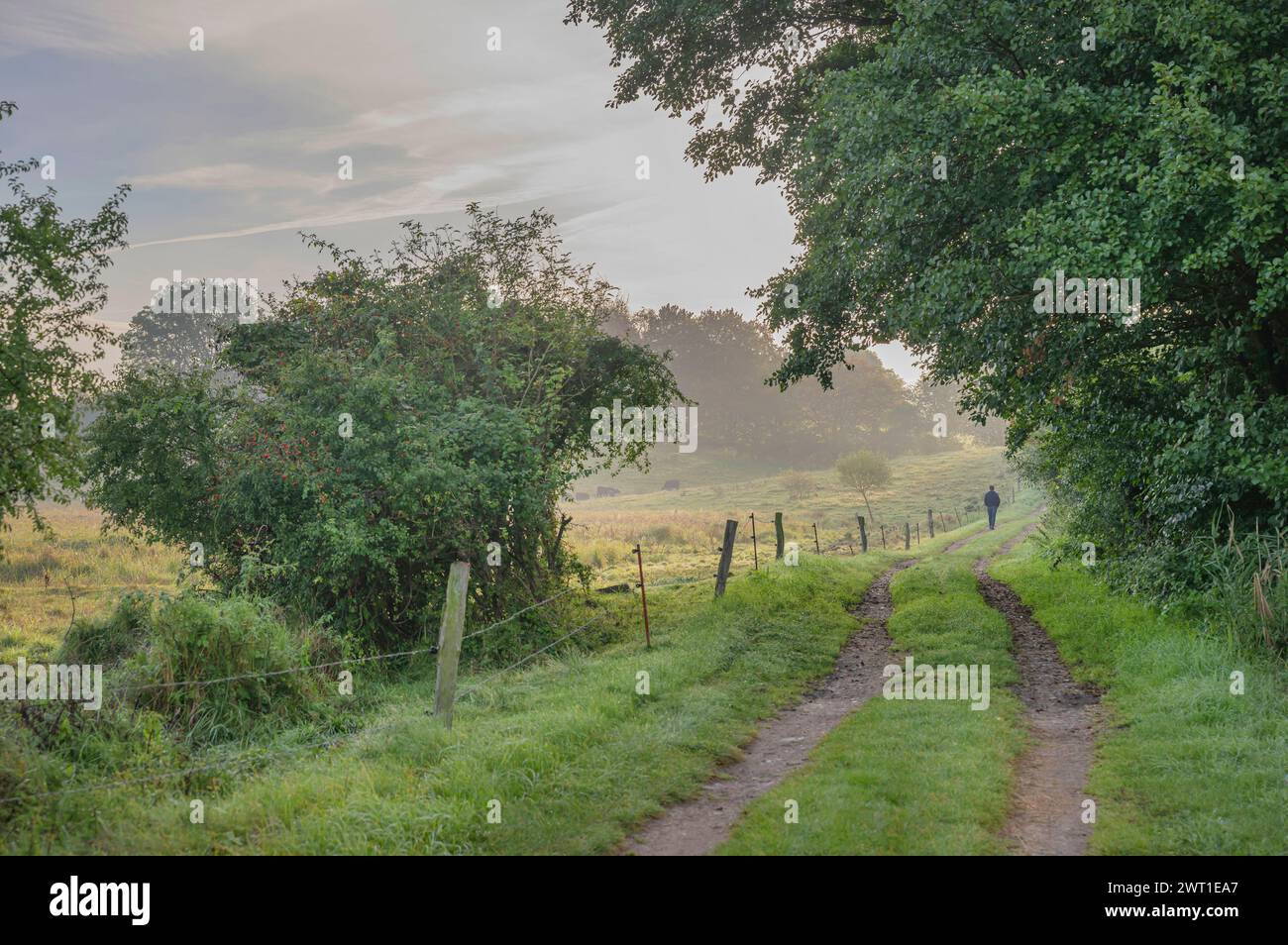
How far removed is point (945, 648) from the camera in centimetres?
1488

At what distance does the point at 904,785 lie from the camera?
27.7ft

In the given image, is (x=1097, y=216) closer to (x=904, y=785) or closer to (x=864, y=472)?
(x=904, y=785)

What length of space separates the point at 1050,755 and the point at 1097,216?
271 inches

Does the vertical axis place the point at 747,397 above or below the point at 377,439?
above

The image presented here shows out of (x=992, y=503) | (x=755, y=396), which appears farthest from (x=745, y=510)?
(x=755, y=396)

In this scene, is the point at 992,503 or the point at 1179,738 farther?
the point at 992,503

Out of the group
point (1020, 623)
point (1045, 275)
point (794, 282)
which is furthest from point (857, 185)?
point (1020, 623)

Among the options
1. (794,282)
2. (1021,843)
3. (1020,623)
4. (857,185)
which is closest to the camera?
(1021,843)

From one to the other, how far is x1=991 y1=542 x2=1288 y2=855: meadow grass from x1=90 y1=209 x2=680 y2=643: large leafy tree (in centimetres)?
1025

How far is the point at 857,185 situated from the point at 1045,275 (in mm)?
3850

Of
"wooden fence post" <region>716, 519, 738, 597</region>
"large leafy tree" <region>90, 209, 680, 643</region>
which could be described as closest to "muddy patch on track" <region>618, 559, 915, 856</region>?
"wooden fence post" <region>716, 519, 738, 597</region>

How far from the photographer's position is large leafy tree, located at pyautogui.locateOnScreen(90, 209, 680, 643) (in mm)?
15758

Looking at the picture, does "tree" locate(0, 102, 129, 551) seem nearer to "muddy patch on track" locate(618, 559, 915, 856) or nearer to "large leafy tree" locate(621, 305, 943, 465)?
"muddy patch on track" locate(618, 559, 915, 856)

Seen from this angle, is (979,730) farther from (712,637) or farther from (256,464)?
(256,464)
